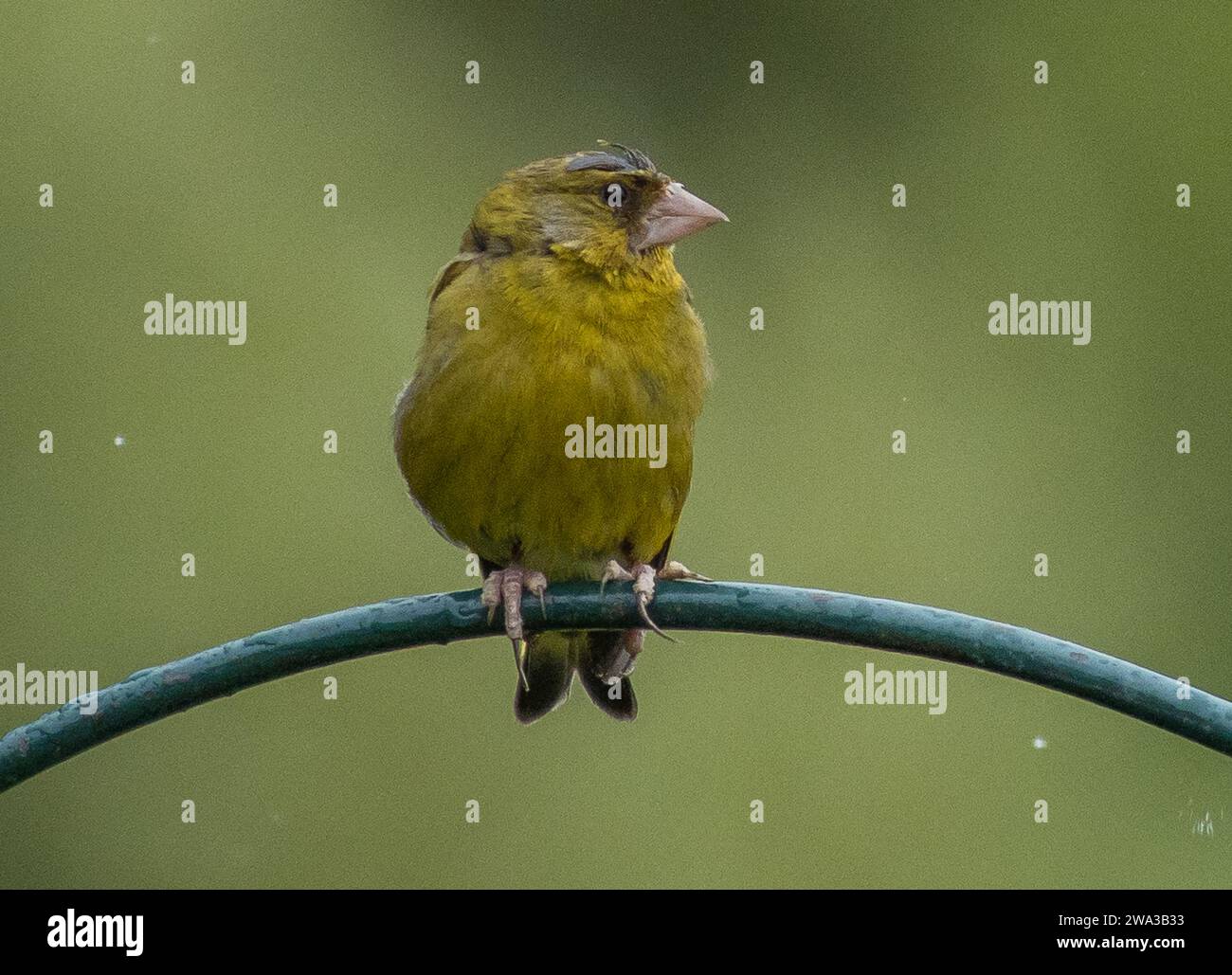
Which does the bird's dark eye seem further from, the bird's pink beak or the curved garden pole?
the curved garden pole

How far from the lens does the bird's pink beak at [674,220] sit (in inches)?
176

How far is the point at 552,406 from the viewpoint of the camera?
13.9 feet

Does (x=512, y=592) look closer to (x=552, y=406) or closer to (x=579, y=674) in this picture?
(x=552, y=406)

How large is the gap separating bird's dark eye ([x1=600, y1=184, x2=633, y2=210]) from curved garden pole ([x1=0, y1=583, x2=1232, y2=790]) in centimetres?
151

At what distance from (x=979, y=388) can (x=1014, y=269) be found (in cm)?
55

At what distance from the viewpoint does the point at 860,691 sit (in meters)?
6.38

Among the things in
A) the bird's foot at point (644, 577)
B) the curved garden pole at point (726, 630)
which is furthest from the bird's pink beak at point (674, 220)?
the curved garden pole at point (726, 630)

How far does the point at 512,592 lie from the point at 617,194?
51.2 inches

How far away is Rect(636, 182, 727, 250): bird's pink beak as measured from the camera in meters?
4.48

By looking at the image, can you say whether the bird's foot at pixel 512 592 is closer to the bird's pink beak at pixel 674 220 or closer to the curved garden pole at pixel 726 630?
the curved garden pole at pixel 726 630

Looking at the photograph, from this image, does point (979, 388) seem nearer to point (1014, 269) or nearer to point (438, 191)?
point (1014, 269)

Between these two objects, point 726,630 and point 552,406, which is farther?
point 552,406

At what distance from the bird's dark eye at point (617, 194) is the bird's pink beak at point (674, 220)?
62mm

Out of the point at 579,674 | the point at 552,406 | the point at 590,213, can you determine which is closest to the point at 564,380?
the point at 552,406
